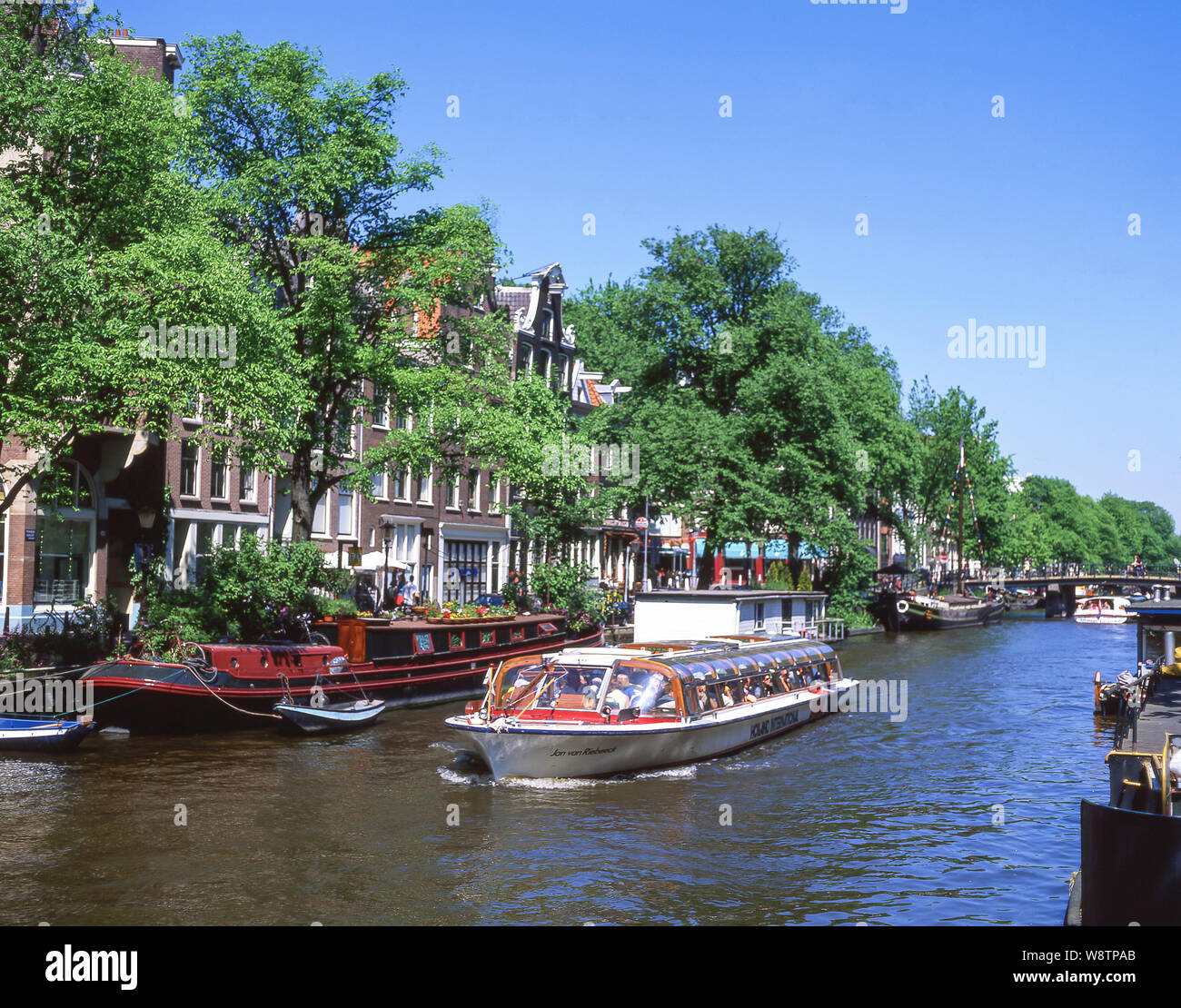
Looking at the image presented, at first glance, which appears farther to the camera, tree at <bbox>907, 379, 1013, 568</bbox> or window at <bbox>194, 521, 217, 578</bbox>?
tree at <bbox>907, 379, 1013, 568</bbox>

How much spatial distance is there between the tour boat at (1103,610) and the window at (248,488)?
247ft

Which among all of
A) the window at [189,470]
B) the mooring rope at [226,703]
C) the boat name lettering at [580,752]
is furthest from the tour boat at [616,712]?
the window at [189,470]

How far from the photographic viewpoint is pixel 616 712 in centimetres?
2516

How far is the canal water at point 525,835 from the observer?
52.4 feet

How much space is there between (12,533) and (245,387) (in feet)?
40.1

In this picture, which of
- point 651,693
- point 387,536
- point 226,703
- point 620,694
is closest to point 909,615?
point 387,536

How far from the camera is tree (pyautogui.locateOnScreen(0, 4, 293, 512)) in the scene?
85.1 feet

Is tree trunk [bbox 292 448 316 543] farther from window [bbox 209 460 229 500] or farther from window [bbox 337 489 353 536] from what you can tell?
window [bbox 337 489 353 536]

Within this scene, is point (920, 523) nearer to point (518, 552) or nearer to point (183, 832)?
point (518, 552)

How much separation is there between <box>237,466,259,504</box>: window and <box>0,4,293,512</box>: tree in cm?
1619

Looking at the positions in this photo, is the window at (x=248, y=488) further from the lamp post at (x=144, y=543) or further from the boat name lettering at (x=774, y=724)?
the boat name lettering at (x=774, y=724)

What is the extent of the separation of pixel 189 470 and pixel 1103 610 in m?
82.3

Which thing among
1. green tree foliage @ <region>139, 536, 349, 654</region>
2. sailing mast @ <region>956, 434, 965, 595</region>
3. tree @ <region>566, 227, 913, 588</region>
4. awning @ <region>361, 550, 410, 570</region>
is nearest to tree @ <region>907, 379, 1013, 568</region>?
sailing mast @ <region>956, 434, 965, 595</region>

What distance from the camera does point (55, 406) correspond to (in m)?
26.7
